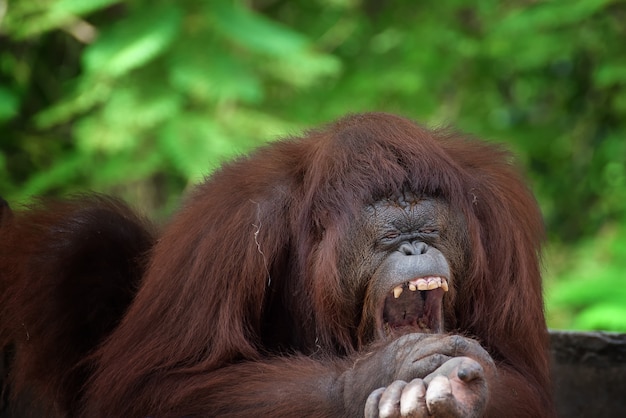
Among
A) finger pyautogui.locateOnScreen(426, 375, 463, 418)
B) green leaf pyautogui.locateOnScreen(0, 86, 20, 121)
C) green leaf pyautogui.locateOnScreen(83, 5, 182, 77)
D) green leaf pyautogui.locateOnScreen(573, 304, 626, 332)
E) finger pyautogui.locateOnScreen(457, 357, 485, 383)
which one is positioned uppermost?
green leaf pyautogui.locateOnScreen(83, 5, 182, 77)

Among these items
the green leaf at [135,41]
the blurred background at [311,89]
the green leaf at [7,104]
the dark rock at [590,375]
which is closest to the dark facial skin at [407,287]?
the dark rock at [590,375]

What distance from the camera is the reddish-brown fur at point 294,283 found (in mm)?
3150

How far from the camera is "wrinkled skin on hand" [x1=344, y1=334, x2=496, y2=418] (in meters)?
2.52

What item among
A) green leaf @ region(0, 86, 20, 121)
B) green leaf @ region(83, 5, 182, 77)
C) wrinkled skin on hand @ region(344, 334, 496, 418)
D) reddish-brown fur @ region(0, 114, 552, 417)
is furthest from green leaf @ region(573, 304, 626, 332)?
green leaf @ region(0, 86, 20, 121)

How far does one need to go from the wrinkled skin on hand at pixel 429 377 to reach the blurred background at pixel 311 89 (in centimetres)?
310

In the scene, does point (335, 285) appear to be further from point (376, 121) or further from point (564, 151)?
point (564, 151)

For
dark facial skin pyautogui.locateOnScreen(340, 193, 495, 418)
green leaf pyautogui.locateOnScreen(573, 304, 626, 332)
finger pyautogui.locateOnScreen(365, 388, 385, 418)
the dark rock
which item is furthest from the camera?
green leaf pyautogui.locateOnScreen(573, 304, 626, 332)

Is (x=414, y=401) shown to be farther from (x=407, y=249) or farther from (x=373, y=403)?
(x=407, y=249)

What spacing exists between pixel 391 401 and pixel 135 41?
14.9 ft

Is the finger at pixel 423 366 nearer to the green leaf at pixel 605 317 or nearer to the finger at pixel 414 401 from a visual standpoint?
the finger at pixel 414 401

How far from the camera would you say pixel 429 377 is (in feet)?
Answer: 8.57

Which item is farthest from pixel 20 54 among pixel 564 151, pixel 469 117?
pixel 564 151

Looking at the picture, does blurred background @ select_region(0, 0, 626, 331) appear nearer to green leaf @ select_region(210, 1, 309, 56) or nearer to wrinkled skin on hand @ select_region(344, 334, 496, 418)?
green leaf @ select_region(210, 1, 309, 56)

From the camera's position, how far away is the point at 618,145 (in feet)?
25.5
